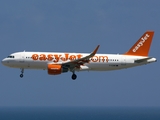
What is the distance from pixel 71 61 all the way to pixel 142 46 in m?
17.0

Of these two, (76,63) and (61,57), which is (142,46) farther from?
(61,57)

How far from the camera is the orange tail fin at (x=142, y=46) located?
A: 85875 millimetres

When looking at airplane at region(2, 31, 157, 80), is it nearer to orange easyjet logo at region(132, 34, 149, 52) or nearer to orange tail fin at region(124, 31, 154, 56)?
orange tail fin at region(124, 31, 154, 56)

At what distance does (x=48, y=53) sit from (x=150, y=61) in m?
19.5

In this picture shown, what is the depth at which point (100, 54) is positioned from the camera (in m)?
82.2

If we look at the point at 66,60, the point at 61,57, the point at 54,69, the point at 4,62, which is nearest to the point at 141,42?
the point at 66,60

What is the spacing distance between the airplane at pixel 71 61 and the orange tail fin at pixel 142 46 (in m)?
1.14

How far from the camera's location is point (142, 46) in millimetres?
86750

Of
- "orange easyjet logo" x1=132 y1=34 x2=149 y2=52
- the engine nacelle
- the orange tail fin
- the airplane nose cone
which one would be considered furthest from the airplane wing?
"orange easyjet logo" x1=132 y1=34 x2=149 y2=52

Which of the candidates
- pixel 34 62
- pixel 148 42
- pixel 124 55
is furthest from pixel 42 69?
pixel 148 42

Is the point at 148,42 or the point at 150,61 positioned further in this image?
the point at 148,42

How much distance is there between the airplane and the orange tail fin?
3.74ft

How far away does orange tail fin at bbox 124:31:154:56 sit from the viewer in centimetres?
8588

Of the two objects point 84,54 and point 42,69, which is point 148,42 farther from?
point 42,69
